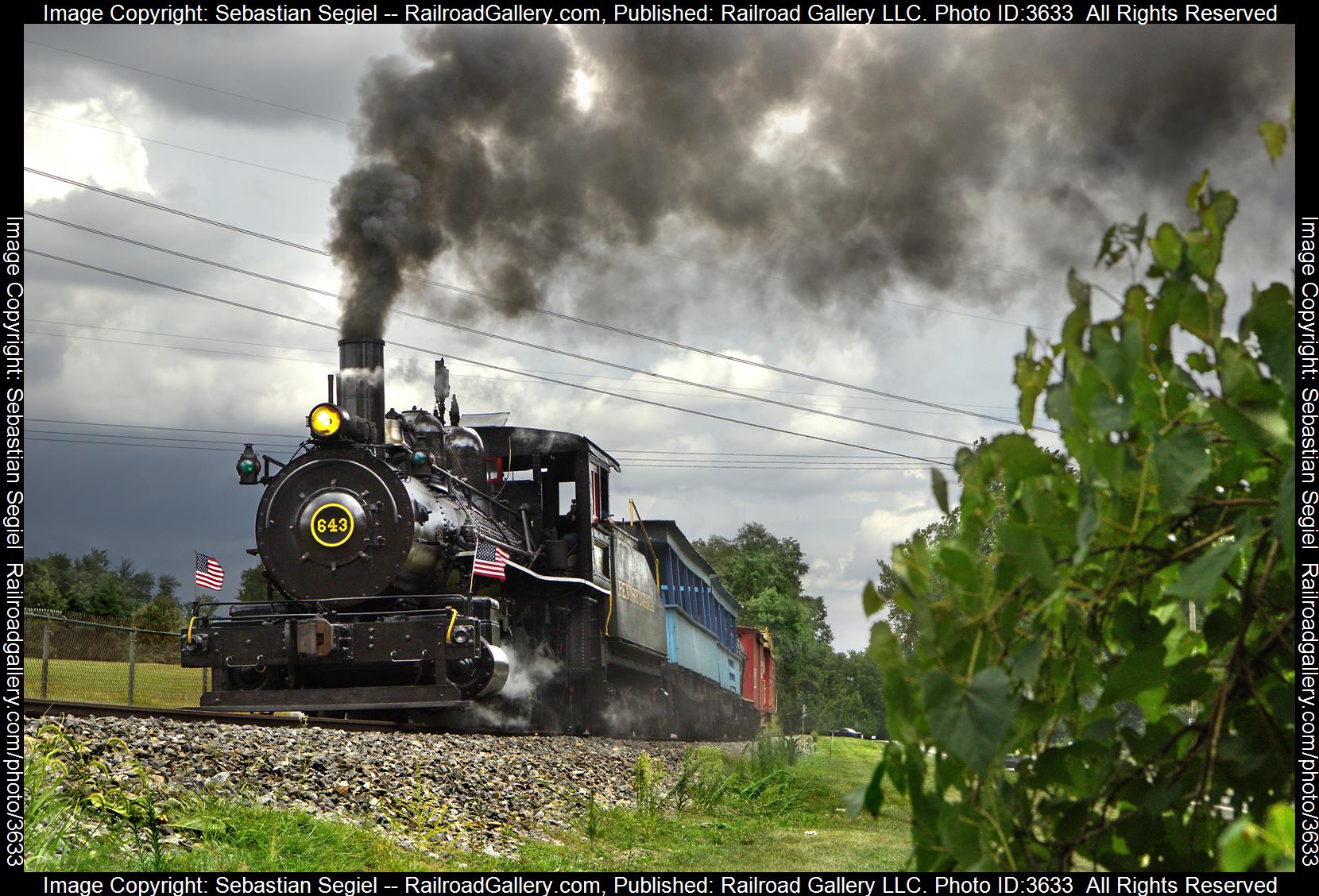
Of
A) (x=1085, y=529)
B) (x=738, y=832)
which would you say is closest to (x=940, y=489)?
(x=1085, y=529)

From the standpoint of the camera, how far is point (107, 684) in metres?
23.8

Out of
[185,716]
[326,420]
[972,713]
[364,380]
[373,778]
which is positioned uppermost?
[364,380]

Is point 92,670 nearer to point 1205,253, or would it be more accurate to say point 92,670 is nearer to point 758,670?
point 758,670

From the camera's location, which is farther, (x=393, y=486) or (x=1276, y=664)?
(x=393, y=486)

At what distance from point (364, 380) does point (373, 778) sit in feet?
22.8

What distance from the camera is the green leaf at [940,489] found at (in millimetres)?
1410

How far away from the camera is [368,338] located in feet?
43.9

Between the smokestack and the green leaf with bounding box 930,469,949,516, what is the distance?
11.9 meters

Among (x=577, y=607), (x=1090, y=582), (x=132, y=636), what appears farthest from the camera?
(x=132, y=636)

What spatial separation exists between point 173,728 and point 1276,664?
7509 millimetres

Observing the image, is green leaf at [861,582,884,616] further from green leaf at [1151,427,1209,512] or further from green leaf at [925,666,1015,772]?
green leaf at [1151,427,1209,512]
